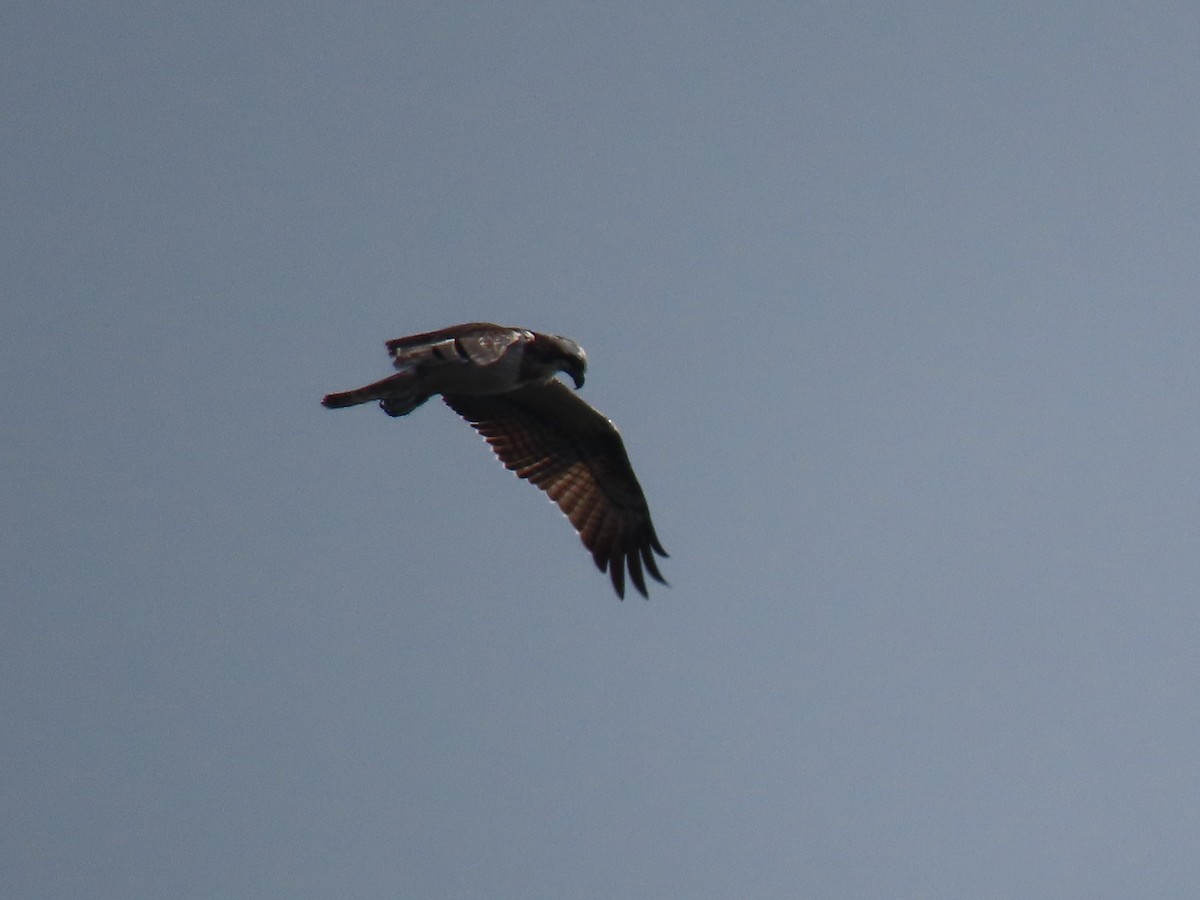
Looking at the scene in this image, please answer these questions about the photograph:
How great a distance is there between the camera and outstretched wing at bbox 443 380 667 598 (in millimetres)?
14531

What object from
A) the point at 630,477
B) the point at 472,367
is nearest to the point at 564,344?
the point at 472,367

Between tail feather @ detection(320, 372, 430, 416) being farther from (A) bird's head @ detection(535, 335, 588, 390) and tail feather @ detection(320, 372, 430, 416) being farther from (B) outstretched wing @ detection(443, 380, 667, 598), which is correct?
(B) outstretched wing @ detection(443, 380, 667, 598)

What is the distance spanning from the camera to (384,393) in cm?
1252

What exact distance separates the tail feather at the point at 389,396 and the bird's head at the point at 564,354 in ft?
3.34

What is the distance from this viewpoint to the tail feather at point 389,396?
489 inches

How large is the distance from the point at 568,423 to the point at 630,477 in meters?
0.70

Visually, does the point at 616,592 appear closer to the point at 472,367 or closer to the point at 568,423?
the point at 568,423

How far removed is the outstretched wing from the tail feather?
1.72 m

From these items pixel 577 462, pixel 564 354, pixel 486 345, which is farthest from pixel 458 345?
pixel 577 462

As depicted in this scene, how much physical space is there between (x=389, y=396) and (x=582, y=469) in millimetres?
2654

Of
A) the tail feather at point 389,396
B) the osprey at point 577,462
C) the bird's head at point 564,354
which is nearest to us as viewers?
the tail feather at point 389,396

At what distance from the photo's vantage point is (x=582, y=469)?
14758 mm

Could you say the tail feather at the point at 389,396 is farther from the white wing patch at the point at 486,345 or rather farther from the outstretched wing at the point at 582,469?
the outstretched wing at the point at 582,469

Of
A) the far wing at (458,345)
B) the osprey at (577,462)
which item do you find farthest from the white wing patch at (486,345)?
the osprey at (577,462)
